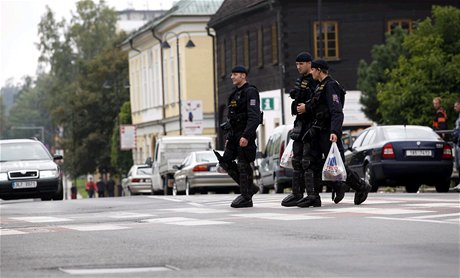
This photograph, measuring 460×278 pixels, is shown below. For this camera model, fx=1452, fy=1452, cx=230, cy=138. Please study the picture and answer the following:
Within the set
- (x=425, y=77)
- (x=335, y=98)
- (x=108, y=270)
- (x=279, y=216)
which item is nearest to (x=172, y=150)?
(x=425, y=77)

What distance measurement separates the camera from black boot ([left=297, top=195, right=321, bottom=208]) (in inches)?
757

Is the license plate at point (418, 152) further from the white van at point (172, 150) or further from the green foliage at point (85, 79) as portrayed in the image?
the green foliage at point (85, 79)

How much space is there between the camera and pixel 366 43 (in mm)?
64750

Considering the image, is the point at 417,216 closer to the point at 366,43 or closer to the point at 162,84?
the point at 366,43

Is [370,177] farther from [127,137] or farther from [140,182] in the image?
[127,137]

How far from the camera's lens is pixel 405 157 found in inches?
1177

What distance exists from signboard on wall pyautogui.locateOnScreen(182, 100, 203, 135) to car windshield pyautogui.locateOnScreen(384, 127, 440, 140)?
31913 millimetres

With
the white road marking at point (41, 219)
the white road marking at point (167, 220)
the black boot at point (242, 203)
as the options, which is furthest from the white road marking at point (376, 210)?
the white road marking at point (41, 219)

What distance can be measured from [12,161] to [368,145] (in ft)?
27.1

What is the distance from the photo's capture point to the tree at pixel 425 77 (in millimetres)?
44688

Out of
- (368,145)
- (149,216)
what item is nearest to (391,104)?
(368,145)

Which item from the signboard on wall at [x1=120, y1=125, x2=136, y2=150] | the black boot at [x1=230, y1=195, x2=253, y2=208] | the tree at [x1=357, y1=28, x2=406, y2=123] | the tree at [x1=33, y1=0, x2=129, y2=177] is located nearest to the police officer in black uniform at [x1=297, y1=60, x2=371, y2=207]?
the black boot at [x1=230, y1=195, x2=253, y2=208]

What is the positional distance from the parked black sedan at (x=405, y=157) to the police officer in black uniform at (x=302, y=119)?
10688mm

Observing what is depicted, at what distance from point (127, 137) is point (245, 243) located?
85.7 meters
